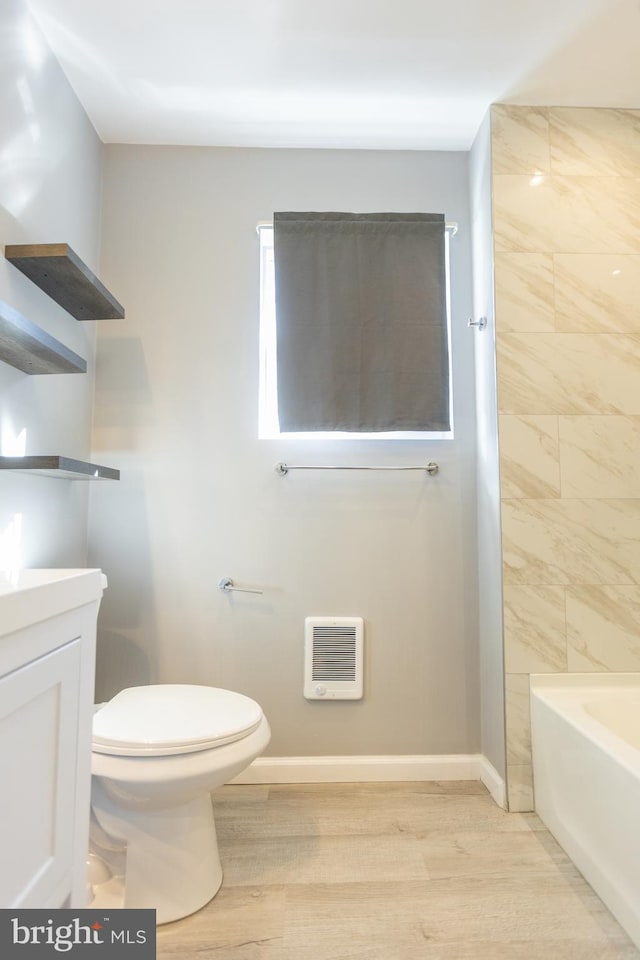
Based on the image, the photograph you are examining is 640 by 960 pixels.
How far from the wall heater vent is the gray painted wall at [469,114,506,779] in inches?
18.4

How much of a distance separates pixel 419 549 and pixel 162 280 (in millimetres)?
1445

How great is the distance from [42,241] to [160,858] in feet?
5.72

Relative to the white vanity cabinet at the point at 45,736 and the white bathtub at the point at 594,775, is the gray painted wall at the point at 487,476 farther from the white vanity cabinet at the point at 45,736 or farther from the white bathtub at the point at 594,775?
the white vanity cabinet at the point at 45,736

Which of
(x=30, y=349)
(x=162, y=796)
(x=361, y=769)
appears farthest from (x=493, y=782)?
(x=30, y=349)

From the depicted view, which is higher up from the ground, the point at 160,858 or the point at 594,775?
the point at 594,775

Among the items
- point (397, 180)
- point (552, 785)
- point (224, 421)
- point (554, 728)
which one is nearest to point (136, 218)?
point (224, 421)

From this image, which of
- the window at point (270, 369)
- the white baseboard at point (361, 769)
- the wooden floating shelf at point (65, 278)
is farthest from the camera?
the window at point (270, 369)

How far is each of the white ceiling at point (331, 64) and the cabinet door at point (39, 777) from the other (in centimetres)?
182

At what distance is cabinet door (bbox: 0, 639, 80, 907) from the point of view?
2.19 ft

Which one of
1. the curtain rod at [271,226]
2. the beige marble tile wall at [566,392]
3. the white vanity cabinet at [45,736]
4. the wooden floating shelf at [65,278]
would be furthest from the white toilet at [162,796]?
the curtain rod at [271,226]

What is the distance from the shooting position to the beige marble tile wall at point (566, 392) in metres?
1.78

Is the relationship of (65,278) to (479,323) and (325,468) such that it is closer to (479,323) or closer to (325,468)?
(325,468)

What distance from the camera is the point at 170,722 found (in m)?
1.31

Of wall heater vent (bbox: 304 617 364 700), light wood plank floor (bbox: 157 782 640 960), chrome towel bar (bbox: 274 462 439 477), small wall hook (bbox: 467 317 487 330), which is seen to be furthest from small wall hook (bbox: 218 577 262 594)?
small wall hook (bbox: 467 317 487 330)
